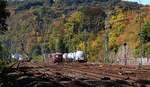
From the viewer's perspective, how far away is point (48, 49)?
170 metres

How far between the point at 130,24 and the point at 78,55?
36693 mm

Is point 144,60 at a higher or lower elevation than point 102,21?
lower

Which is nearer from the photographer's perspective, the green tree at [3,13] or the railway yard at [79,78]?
the railway yard at [79,78]

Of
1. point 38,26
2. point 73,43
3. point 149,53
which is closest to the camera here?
point 149,53

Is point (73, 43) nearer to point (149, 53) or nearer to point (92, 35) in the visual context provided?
point (92, 35)

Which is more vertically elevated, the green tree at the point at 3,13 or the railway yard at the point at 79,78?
the green tree at the point at 3,13

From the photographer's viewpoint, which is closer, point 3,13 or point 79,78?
point 79,78

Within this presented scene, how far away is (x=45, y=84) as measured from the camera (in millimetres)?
23609

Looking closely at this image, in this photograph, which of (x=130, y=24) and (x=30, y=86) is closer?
(x=30, y=86)

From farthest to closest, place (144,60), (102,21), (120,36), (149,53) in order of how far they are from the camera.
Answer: (102,21)
(120,36)
(149,53)
(144,60)

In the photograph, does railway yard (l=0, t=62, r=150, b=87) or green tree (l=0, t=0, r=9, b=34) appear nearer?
railway yard (l=0, t=62, r=150, b=87)

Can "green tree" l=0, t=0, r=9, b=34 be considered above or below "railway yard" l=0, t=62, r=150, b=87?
above

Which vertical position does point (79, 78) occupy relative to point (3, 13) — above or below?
below

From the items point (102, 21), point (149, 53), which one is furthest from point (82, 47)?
point (149, 53)
